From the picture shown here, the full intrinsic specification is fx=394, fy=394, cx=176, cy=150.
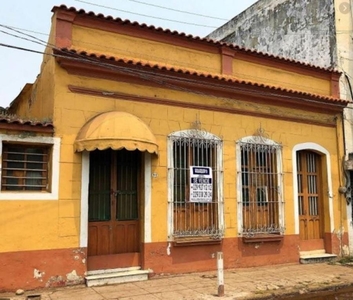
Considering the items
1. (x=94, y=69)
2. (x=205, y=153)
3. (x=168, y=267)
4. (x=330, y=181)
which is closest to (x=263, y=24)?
(x=330, y=181)

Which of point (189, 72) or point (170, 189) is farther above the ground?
point (189, 72)

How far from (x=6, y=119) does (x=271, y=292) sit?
5526mm

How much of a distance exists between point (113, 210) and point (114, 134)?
170cm

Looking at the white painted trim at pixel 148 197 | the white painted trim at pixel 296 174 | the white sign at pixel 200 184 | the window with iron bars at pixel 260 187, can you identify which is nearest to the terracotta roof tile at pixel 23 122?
the white painted trim at pixel 148 197

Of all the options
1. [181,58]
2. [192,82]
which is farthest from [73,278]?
[181,58]

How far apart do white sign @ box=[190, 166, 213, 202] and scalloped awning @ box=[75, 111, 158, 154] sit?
138cm

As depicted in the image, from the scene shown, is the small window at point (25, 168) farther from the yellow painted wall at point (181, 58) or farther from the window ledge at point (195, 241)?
the window ledge at point (195, 241)

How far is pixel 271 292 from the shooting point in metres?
7.02

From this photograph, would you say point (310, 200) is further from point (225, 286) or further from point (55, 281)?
point (55, 281)

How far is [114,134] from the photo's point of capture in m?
7.09

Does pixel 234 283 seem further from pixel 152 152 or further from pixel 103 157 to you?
pixel 103 157

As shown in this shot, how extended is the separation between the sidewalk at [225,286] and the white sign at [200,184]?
159cm

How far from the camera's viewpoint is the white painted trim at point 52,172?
6773mm

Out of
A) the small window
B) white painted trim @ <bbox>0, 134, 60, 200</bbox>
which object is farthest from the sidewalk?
the small window
